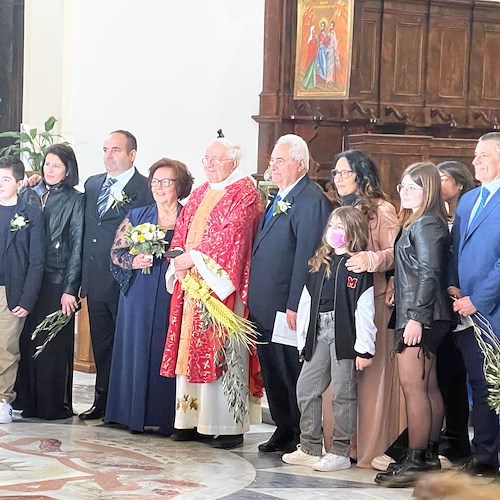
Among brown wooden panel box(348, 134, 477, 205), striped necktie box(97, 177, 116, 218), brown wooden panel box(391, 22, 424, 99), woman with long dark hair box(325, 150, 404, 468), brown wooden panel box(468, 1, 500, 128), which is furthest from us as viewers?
brown wooden panel box(468, 1, 500, 128)

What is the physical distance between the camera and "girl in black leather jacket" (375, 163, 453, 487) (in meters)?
4.78

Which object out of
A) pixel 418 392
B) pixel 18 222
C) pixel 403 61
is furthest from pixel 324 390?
pixel 403 61

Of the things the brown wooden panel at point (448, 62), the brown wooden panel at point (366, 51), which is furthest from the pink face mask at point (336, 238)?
the brown wooden panel at point (448, 62)

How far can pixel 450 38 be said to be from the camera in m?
13.2

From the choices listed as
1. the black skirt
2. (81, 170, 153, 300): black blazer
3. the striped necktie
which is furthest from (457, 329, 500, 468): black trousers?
the striped necktie

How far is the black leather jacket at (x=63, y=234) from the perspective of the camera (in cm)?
626

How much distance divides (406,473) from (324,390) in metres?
0.61

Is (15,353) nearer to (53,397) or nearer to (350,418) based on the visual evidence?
(53,397)

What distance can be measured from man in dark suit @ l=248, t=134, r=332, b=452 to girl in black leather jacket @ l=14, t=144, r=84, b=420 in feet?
4.13

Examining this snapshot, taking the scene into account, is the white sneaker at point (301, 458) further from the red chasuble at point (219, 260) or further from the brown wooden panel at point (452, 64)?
the brown wooden panel at point (452, 64)

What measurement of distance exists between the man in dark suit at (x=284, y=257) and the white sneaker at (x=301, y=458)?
27cm

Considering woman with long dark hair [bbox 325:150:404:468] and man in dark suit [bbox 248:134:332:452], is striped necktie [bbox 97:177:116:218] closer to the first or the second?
man in dark suit [bbox 248:134:332:452]

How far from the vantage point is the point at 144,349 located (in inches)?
233

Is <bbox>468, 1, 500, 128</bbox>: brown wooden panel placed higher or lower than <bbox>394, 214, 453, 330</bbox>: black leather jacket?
higher
